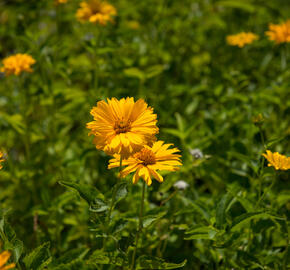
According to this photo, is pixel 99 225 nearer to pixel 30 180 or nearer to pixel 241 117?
pixel 30 180

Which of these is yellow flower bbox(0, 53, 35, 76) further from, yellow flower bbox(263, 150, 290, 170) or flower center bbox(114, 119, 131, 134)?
yellow flower bbox(263, 150, 290, 170)

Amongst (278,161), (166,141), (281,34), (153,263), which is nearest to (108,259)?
(153,263)

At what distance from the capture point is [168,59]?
134 inches

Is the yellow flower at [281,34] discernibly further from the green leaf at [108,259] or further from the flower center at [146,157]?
the green leaf at [108,259]

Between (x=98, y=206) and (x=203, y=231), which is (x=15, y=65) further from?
(x=203, y=231)

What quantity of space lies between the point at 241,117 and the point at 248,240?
1121 millimetres

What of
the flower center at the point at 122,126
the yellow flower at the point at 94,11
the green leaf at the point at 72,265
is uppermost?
the yellow flower at the point at 94,11

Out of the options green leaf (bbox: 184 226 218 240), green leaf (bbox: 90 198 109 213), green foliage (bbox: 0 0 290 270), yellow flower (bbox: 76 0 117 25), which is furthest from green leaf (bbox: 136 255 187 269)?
yellow flower (bbox: 76 0 117 25)

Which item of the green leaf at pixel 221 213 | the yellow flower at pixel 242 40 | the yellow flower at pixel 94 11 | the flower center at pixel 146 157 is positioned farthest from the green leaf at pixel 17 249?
the yellow flower at pixel 242 40

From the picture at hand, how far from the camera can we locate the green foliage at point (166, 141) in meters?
1.62

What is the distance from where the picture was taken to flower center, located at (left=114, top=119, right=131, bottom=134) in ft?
4.45

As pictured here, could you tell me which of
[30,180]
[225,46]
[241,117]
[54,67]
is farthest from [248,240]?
[225,46]

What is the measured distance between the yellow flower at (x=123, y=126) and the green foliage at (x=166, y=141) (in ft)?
0.79

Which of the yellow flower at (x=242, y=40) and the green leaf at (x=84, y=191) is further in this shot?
the yellow flower at (x=242, y=40)
